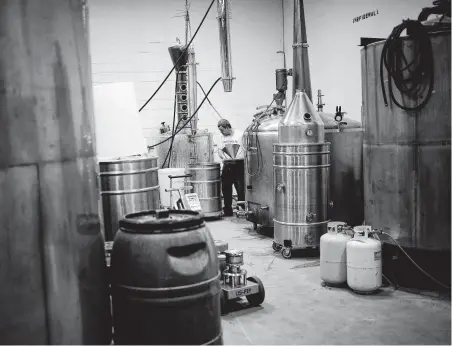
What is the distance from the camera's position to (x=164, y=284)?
2.30 m

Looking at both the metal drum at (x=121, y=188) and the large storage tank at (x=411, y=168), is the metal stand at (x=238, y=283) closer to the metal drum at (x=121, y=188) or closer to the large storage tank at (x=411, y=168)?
the metal drum at (x=121, y=188)

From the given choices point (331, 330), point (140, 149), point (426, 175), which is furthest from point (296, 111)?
point (331, 330)

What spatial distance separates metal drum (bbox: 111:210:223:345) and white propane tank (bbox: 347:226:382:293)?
6.55ft

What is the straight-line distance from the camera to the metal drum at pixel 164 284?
7.56ft

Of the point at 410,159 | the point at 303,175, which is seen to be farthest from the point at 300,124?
the point at 410,159

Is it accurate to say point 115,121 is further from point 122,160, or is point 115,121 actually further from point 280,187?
point 280,187

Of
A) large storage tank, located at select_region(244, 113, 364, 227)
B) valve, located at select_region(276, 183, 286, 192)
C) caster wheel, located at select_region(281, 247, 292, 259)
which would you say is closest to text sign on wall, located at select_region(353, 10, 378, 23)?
large storage tank, located at select_region(244, 113, 364, 227)

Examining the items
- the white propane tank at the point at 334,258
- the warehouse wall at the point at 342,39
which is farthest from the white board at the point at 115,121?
the warehouse wall at the point at 342,39

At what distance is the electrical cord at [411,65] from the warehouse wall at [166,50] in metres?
5.81

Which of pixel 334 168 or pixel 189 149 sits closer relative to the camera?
pixel 334 168

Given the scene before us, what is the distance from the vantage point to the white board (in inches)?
143

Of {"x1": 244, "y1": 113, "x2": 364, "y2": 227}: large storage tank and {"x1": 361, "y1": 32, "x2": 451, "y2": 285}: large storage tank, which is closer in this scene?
{"x1": 361, "y1": 32, "x2": 451, "y2": 285}: large storage tank

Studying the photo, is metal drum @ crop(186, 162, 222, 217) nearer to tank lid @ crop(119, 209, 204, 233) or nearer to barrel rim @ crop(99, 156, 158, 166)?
barrel rim @ crop(99, 156, 158, 166)

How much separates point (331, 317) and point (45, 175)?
2438 mm
